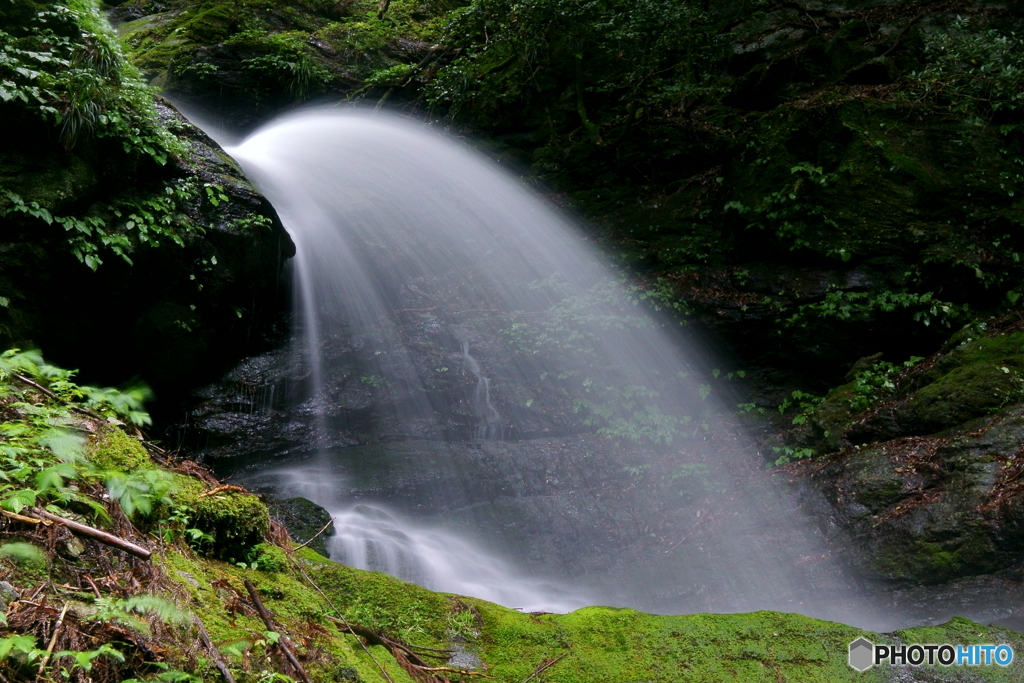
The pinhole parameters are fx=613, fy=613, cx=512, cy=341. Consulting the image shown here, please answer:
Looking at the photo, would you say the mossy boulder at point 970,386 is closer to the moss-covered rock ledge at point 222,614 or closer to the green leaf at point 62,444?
the moss-covered rock ledge at point 222,614

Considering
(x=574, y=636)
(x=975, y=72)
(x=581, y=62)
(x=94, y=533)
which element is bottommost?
(x=94, y=533)

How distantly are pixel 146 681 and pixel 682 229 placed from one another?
1037 cm

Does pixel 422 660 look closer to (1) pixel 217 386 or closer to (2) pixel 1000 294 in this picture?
(1) pixel 217 386

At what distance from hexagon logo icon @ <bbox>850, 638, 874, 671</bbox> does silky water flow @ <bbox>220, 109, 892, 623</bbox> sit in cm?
183

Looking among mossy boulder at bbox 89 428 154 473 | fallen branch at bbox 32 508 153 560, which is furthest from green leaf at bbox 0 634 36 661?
mossy boulder at bbox 89 428 154 473

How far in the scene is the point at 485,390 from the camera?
919 centimetres

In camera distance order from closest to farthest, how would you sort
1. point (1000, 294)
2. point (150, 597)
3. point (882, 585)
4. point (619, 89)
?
point (150, 597)
point (882, 585)
point (1000, 294)
point (619, 89)

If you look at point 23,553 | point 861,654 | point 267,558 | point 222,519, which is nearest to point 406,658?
point 267,558

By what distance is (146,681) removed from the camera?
1.64 meters

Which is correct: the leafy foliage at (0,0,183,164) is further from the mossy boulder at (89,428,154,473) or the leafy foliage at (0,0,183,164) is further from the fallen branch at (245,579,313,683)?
the fallen branch at (245,579,313,683)

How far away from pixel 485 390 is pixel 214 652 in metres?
7.31

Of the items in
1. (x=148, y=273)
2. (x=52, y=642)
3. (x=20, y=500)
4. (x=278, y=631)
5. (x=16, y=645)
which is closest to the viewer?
(x=16, y=645)

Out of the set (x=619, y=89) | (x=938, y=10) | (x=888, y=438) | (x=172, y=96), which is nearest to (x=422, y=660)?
(x=888, y=438)

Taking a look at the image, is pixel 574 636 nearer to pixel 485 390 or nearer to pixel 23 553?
pixel 23 553
